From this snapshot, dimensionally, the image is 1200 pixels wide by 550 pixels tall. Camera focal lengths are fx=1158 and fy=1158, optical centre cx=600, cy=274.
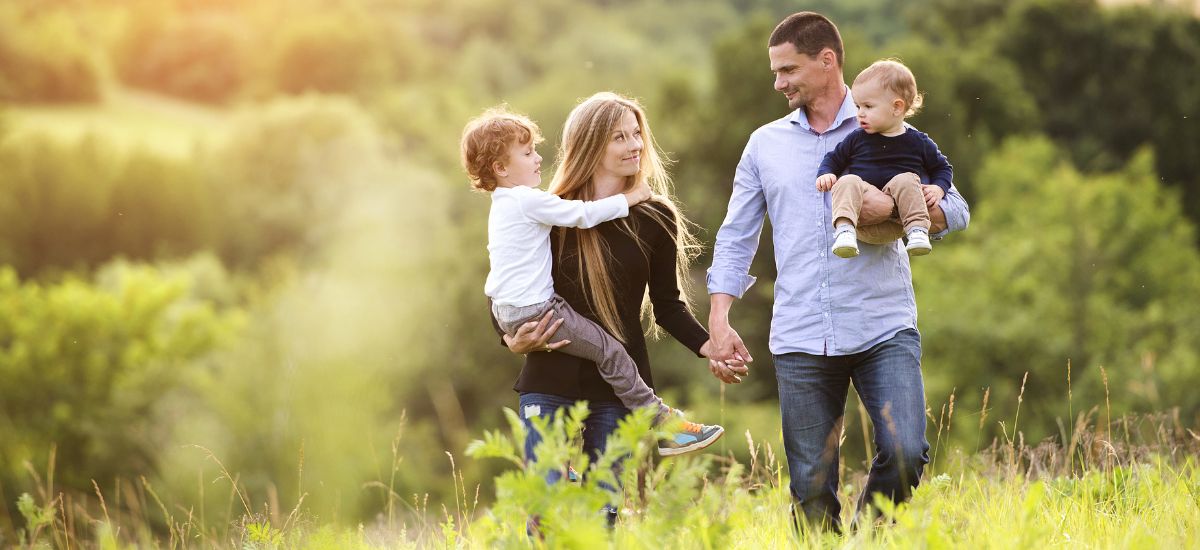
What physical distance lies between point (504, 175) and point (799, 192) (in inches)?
40.7

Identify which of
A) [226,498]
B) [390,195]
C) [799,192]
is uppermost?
[799,192]

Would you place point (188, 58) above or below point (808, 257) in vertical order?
above

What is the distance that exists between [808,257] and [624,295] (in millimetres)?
657

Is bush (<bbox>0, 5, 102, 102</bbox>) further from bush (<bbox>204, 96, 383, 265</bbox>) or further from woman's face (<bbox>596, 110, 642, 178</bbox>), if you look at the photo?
woman's face (<bbox>596, 110, 642, 178</bbox>)

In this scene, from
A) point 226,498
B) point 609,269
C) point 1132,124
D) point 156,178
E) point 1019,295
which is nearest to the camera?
point 609,269

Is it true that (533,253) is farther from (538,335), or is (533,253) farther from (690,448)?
(690,448)

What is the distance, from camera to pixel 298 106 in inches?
1634

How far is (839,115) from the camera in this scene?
162 inches

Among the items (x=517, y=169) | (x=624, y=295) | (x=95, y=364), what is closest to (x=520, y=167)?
(x=517, y=169)

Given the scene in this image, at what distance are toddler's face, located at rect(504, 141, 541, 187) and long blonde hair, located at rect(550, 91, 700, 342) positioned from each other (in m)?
0.09

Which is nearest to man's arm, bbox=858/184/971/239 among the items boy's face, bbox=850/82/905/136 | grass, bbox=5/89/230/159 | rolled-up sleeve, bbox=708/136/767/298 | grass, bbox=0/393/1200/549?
boy's face, bbox=850/82/905/136

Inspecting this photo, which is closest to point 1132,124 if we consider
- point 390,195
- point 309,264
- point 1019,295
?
point 1019,295

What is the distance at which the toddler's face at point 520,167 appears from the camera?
3.98m

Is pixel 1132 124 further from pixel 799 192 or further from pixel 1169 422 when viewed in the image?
pixel 799 192
